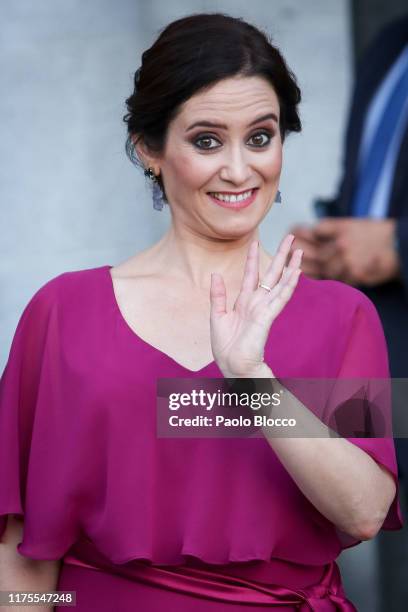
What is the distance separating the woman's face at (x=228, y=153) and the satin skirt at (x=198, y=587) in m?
0.72

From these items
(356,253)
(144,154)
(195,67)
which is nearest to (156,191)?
(144,154)

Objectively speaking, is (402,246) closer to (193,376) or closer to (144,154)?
(144,154)

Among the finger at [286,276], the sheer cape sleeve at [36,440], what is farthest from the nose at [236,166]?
the sheer cape sleeve at [36,440]

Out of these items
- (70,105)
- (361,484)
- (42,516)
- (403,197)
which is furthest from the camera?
(70,105)

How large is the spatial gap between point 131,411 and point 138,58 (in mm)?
2336

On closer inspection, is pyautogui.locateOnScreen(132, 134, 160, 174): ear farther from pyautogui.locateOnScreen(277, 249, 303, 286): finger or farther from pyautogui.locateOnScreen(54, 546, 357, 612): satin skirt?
pyautogui.locateOnScreen(54, 546, 357, 612): satin skirt

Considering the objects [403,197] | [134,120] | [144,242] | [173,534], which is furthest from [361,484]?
[144,242]

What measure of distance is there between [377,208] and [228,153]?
103 centimetres

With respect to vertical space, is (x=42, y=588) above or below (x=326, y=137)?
below

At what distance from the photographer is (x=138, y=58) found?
5.02 m

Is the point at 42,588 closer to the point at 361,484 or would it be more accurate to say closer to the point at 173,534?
the point at 173,534

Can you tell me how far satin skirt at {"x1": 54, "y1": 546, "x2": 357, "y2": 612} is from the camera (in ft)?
9.55

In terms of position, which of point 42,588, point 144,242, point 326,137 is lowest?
point 42,588

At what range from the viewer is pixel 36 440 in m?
3.07
